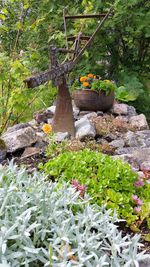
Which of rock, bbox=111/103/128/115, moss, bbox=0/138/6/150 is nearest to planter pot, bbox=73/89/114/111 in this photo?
rock, bbox=111/103/128/115

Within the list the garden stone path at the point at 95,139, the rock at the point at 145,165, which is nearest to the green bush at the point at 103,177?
the garden stone path at the point at 95,139

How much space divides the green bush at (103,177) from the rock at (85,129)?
1.15m

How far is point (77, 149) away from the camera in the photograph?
336cm

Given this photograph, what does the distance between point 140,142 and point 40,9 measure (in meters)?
3.45

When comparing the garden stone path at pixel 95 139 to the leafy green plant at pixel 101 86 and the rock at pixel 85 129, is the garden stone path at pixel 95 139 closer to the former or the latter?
the rock at pixel 85 129

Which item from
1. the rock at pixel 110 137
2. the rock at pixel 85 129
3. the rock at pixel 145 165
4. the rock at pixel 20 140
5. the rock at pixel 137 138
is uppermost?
the rock at pixel 20 140

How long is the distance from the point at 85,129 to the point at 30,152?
2.32 ft

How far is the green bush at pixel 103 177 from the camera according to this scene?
2248mm

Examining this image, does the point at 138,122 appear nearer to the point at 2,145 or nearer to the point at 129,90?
the point at 129,90

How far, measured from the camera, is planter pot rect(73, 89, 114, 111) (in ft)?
15.3

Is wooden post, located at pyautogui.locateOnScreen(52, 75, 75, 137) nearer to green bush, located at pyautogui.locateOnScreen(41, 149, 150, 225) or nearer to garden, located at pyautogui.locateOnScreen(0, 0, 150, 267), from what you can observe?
garden, located at pyautogui.locateOnScreen(0, 0, 150, 267)

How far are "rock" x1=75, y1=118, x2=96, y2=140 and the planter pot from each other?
22.2 inches

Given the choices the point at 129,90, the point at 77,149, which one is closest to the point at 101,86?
the point at 129,90

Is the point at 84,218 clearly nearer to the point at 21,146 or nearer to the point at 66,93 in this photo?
the point at 21,146
